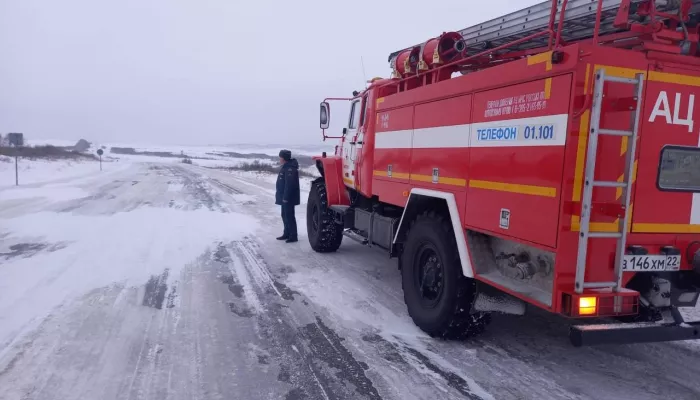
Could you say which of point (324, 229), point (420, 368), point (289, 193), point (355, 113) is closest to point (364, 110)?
point (355, 113)

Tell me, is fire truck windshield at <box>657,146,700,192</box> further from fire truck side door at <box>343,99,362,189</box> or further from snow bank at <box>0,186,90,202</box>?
snow bank at <box>0,186,90,202</box>

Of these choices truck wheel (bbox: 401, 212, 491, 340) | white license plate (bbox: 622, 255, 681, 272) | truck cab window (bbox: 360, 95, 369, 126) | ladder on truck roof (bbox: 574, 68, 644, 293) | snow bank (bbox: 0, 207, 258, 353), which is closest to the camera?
ladder on truck roof (bbox: 574, 68, 644, 293)

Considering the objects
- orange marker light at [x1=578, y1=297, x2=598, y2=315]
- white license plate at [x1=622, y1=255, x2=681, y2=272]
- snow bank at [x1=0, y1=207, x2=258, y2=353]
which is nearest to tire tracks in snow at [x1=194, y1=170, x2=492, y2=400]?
orange marker light at [x1=578, y1=297, x2=598, y2=315]

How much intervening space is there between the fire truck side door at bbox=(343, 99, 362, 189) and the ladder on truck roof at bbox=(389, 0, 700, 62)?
2.24 meters

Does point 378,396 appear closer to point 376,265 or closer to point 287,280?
point 287,280

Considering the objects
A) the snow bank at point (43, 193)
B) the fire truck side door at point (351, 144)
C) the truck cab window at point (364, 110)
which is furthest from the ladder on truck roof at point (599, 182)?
the snow bank at point (43, 193)

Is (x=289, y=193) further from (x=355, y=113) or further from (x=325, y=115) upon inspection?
(x=355, y=113)

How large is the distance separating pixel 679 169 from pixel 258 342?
12.3 feet

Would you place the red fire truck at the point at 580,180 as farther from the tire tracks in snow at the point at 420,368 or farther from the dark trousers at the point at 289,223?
the dark trousers at the point at 289,223

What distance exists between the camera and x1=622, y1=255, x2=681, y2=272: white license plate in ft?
11.3

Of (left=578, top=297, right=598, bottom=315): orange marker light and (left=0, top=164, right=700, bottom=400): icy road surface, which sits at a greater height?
(left=578, top=297, right=598, bottom=315): orange marker light

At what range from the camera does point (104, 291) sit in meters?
5.81

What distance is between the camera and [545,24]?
178 inches

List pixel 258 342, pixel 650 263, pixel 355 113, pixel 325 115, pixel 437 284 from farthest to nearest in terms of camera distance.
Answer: pixel 325 115 < pixel 355 113 < pixel 437 284 < pixel 258 342 < pixel 650 263
